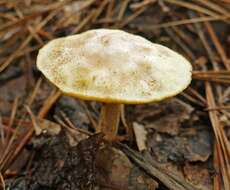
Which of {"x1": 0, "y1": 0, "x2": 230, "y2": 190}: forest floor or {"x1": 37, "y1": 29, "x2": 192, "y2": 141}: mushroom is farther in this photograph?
{"x1": 0, "y1": 0, "x2": 230, "y2": 190}: forest floor

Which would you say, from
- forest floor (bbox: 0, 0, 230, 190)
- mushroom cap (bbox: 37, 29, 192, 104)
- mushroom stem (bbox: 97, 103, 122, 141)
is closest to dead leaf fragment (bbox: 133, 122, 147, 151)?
forest floor (bbox: 0, 0, 230, 190)

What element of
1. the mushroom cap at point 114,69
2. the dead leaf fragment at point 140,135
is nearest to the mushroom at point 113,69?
the mushroom cap at point 114,69

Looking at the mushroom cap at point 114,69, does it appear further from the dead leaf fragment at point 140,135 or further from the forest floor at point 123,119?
the dead leaf fragment at point 140,135

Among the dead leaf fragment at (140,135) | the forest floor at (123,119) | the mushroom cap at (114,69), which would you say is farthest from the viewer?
the dead leaf fragment at (140,135)

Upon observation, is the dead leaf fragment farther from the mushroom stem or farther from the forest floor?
the mushroom stem

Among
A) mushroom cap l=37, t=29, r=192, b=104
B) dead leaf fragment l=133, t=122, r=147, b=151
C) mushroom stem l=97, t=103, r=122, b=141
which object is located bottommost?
dead leaf fragment l=133, t=122, r=147, b=151

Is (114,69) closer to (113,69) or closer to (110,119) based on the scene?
(113,69)

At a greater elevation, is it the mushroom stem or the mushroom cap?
the mushroom cap

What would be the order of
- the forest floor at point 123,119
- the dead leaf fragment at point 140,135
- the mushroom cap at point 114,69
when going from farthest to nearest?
the dead leaf fragment at point 140,135 → the forest floor at point 123,119 → the mushroom cap at point 114,69

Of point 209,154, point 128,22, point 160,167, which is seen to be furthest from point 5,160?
point 128,22
